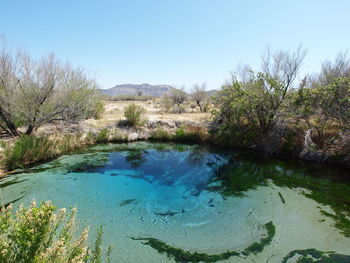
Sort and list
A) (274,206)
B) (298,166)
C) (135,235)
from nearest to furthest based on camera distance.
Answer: (135,235) → (274,206) → (298,166)

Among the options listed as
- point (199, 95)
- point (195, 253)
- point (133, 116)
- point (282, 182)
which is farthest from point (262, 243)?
point (199, 95)

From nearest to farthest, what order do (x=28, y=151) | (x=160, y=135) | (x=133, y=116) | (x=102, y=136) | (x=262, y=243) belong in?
(x=262, y=243)
(x=28, y=151)
(x=102, y=136)
(x=160, y=135)
(x=133, y=116)

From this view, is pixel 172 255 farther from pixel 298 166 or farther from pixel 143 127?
pixel 143 127

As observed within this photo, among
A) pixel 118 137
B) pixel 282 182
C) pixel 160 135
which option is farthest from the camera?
pixel 160 135

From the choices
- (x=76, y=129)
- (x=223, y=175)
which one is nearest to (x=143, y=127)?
(x=76, y=129)

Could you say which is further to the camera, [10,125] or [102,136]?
[102,136]

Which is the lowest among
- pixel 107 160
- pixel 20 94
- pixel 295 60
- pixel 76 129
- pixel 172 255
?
pixel 172 255

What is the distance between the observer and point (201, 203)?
19.4 ft

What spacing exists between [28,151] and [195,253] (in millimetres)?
8328

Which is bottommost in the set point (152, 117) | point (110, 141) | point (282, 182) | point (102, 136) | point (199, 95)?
point (282, 182)

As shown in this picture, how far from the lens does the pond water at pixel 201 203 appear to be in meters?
3.88

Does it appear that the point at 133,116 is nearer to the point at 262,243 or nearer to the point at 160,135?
the point at 160,135

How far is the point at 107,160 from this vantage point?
9609mm

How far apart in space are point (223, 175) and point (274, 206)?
2690mm
